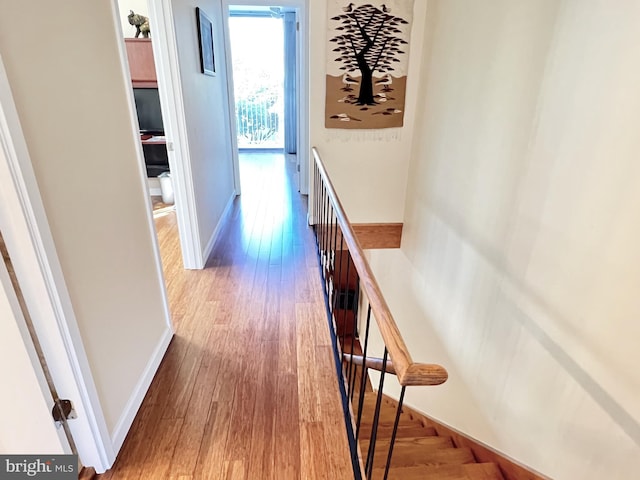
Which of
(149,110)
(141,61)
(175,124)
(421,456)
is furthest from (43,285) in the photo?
(149,110)

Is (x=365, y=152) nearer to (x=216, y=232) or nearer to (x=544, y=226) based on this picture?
(x=216, y=232)

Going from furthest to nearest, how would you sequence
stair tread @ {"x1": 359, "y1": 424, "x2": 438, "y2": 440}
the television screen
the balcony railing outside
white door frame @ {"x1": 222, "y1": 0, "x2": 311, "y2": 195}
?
the balcony railing outside, the television screen, white door frame @ {"x1": 222, "y1": 0, "x2": 311, "y2": 195}, stair tread @ {"x1": 359, "y1": 424, "x2": 438, "y2": 440}

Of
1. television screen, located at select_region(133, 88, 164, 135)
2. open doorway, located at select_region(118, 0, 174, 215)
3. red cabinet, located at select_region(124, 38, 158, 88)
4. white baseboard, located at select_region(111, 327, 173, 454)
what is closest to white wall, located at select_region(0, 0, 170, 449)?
white baseboard, located at select_region(111, 327, 173, 454)

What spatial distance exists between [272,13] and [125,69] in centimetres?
594

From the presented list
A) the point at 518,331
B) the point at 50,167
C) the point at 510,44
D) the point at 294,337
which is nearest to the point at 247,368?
the point at 294,337

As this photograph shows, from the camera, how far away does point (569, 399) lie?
1615 mm

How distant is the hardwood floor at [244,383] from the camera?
1.47 meters

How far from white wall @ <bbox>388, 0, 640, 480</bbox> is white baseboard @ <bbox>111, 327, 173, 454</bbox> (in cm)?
191

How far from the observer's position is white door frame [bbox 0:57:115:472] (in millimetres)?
985

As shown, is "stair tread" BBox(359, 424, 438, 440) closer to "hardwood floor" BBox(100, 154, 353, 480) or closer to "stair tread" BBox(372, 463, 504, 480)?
"stair tread" BBox(372, 463, 504, 480)

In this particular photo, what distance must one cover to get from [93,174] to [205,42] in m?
2.23

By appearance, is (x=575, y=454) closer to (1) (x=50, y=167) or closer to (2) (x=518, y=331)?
(2) (x=518, y=331)

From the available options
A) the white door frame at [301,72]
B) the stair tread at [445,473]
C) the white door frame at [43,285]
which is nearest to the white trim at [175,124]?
the white door frame at [301,72]

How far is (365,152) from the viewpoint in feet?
11.5
